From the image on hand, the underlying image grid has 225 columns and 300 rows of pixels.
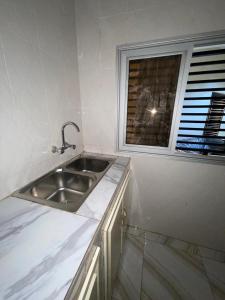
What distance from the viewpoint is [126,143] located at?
5.20 ft

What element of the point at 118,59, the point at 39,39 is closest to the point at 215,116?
the point at 118,59

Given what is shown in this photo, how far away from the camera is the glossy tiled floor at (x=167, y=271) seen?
3.90 ft

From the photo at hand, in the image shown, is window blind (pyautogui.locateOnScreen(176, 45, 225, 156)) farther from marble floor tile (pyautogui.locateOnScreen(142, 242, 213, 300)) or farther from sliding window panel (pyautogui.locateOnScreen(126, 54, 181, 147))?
marble floor tile (pyautogui.locateOnScreen(142, 242, 213, 300))

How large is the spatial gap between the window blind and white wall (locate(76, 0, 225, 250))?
0.53ft

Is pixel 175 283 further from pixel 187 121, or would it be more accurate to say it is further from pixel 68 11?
pixel 68 11

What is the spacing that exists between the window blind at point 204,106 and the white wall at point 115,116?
16 centimetres

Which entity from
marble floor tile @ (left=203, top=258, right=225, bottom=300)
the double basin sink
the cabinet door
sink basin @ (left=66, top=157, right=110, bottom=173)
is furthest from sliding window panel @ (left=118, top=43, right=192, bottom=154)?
marble floor tile @ (left=203, top=258, right=225, bottom=300)

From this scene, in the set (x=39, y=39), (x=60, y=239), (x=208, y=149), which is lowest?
(x=60, y=239)

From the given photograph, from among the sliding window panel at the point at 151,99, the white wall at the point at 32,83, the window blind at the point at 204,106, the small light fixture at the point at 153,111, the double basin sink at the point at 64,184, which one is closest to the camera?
the white wall at the point at 32,83

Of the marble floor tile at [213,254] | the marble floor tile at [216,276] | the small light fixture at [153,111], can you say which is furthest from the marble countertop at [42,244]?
the marble floor tile at [213,254]

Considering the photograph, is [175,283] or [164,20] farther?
[175,283]

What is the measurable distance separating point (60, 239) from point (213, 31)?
1.68 meters

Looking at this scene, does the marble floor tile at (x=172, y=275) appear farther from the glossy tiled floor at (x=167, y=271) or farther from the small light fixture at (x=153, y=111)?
the small light fixture at (x=153, y=111)

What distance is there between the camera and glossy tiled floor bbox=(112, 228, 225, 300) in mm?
1188
